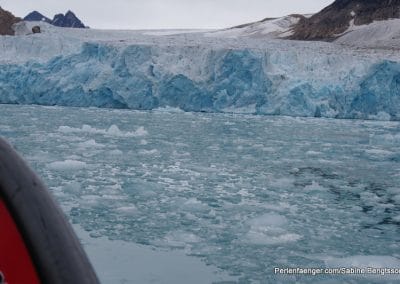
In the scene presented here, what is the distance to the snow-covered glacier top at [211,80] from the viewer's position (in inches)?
786

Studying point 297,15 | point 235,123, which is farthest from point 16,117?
point 297,15

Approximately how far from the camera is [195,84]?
2088 cm

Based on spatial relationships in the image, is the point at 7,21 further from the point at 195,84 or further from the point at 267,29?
the point at 267,29

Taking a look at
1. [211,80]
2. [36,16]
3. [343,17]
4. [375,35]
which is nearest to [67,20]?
[36,16]

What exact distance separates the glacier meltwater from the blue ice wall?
25.9 feet

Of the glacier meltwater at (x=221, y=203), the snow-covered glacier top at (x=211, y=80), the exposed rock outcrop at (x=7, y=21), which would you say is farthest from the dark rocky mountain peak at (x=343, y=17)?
the glacier meltwater at (x=221, y=203)

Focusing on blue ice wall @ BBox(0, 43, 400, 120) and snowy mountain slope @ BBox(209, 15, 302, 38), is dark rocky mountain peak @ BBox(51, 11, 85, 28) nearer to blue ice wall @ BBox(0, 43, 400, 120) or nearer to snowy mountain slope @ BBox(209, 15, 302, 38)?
snowy mountain slope @ BBox(209, 15, 302, 38)

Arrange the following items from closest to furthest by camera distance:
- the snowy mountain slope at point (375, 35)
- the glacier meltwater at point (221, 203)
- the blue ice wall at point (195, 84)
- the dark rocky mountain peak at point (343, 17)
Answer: the glacier meltwater at point (221, 203) < the blue ice wall at point (195, 84) < the snowy mountain slope at point (375, 35) < the dark rocky mountain peak at point (343, 17)

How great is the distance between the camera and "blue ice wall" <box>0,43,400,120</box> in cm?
1989

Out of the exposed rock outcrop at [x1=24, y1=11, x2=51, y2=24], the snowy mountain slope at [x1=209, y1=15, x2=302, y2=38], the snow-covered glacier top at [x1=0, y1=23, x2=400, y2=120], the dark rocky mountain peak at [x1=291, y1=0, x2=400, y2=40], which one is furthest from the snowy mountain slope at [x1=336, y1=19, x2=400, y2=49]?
the exposed rock outcrop at [x1=24, y1=11, x2=51, y2=24]

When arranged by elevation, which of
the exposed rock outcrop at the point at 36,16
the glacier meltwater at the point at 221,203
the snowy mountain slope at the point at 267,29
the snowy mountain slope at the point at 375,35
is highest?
the exposed rock outcrop at the point at 36,16

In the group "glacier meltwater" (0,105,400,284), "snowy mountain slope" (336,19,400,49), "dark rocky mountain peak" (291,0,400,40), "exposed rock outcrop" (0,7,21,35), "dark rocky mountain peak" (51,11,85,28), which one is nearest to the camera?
"glacier meltwater" (0,105,400,284)

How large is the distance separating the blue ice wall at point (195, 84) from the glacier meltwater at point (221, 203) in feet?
25.9

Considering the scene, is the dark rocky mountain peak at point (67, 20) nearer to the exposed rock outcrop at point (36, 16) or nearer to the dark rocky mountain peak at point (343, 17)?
the exposed rock outcrop at point (36, 16)
